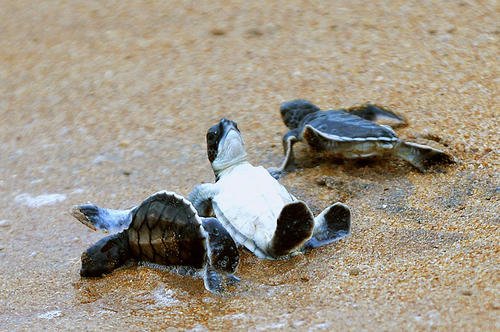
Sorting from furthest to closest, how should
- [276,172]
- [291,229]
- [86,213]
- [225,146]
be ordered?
[276,172] → [225,146] → [86,213] → [291,229]

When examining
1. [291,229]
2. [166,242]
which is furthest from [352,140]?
[166,242]

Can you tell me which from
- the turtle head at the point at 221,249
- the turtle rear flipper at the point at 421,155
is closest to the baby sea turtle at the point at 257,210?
the turtle head at the point at 221,249

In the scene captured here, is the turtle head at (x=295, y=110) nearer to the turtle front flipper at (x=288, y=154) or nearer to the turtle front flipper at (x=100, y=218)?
the turtle front flipper at (x=288, y=154)

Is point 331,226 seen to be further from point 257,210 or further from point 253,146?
point 253,146

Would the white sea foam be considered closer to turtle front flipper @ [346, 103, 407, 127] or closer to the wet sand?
the wet sand

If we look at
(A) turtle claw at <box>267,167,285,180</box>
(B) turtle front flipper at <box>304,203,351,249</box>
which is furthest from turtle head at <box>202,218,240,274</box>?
(A) turtle claw at <box>267,167,285,180</box>

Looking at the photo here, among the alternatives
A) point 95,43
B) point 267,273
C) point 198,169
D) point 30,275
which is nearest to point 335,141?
point 198,169
